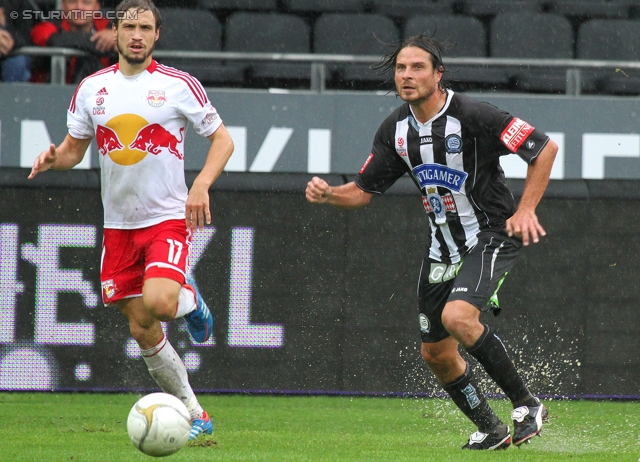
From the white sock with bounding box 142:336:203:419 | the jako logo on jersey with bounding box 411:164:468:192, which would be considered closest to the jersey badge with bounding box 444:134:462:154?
the jako logo on jersey with bounding box 411:164:468:192

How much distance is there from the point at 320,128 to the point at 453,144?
11.6ft

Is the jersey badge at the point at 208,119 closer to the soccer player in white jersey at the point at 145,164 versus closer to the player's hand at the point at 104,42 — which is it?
the soccer player in white jersey at the point at 145,164

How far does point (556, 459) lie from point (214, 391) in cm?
364

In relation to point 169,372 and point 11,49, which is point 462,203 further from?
point 11,49

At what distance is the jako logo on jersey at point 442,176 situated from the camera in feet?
19.9

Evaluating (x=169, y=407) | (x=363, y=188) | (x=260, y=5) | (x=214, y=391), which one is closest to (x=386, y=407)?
(x=214, y=391)

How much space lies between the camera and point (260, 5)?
462 inches

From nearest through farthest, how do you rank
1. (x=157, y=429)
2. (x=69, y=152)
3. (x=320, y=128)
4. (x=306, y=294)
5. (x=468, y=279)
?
(x=157, y=429), (x=468, y=279), (x=69, y=152), (x=306, y=294), (x=320, y=128)

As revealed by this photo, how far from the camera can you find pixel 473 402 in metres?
6.18

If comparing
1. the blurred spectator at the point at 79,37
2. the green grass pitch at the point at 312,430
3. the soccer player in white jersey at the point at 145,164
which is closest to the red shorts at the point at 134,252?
the soccer player in white jersey at the point at 145,164

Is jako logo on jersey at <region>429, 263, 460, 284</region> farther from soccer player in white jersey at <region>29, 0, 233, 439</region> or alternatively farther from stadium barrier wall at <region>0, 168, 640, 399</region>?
stadium barrier wall at <region>0, 168, 640, 399</region>

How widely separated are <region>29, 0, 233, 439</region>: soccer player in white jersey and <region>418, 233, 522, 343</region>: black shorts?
1358mm

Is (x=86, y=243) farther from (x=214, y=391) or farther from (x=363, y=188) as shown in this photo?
(x=363, y=188)

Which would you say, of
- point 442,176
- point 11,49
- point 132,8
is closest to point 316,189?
point 442,176
